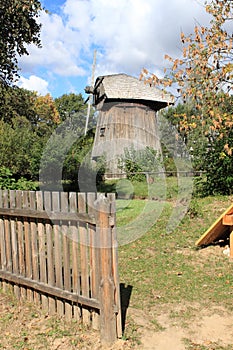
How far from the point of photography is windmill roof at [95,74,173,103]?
22.8 meters

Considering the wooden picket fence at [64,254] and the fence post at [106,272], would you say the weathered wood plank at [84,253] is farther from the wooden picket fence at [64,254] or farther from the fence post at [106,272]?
the fence post at [106,272]

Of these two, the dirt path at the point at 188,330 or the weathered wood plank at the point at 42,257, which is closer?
the dirt path at the point at 188,330

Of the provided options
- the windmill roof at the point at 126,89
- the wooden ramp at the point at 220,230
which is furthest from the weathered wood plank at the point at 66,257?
the windmill roof at the point at 126,89

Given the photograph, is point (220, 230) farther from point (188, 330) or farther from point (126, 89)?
point (126, 89)

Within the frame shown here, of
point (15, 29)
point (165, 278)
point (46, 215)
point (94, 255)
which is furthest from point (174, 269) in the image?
point (15, 29)

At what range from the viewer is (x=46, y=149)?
19688 millimetres

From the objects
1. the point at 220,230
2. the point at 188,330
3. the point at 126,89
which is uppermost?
the point at 126,89

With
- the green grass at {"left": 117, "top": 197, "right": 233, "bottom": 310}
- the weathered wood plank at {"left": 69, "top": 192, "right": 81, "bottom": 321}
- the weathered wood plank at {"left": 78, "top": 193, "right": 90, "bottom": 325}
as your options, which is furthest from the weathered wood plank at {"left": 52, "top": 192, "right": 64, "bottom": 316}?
the green grass at {"left": 117, "top": 197, "right": 233, "bottom": 310}

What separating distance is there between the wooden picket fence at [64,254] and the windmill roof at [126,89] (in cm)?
1915

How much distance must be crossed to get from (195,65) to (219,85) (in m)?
0.69

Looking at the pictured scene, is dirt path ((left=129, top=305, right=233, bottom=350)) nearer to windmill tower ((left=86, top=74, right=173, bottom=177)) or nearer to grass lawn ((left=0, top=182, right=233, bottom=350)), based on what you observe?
grass lawn ((left=0, top=182, right=233, bottom=350))

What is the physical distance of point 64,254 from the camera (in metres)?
3.92

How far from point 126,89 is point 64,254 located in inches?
797

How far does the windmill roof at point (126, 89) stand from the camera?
22828mm
